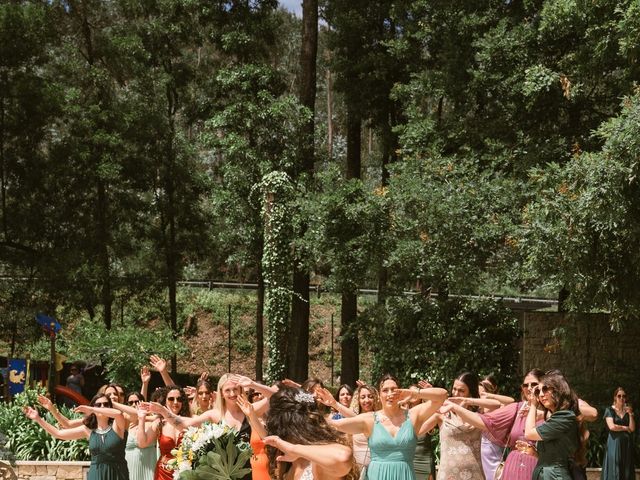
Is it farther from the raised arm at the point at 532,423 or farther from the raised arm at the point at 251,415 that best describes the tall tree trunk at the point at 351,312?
the raised arm at the point at 251,415

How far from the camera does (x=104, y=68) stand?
1110 inches

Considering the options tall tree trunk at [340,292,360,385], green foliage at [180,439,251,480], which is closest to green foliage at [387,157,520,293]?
tall tree trunk at [340,292,360,385]

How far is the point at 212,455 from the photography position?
22.9 feet

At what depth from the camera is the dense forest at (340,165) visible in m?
15.9

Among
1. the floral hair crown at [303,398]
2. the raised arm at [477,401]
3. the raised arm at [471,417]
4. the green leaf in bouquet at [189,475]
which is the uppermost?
the floral hair crown at [303,398]

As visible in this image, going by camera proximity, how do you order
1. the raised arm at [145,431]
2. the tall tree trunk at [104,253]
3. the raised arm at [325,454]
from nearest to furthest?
the raised arm at [325,454]
the raised arm at [145,431]
the tall tree trunk at [104,253]

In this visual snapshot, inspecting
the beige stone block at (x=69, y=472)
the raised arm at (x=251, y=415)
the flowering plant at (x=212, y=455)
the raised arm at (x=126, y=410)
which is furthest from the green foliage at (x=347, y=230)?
the raised arm at (x=251, y=415)

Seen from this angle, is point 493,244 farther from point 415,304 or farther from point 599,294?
point 599,294

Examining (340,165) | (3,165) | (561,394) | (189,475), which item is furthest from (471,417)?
(3,165)

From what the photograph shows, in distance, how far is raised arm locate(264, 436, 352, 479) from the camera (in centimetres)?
498

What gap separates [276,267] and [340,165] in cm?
481

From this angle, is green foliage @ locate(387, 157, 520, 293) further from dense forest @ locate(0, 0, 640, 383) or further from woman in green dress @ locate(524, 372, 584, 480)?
woman in green dress @ locate(524, 372, 584, 480)

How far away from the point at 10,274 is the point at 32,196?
222 centimetres

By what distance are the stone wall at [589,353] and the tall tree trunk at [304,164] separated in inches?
255
